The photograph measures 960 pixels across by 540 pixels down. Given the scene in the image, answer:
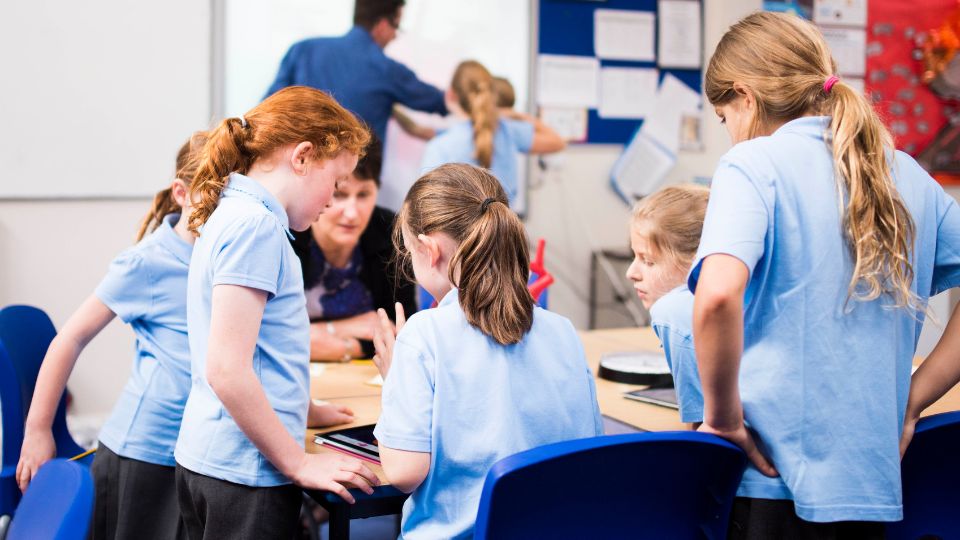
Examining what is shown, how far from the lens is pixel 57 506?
2.87 feet

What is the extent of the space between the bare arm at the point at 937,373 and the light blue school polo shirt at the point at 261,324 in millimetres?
898

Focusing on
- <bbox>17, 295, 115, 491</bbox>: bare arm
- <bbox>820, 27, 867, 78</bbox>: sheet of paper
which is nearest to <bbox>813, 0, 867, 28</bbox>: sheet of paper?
<bbox>820, 27, 867, 78</bbox>: sheet of paper

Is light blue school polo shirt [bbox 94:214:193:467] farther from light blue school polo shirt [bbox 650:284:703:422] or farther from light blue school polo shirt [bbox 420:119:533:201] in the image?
light blue school polo shirt [bbox 420:119:533:201]

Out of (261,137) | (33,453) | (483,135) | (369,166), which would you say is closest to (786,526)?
(261,137)

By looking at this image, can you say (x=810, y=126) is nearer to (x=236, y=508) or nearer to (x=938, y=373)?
(x=938, y=373)

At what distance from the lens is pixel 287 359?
132 centimetres

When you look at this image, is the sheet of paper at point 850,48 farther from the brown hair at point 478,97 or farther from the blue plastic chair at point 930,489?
the blue plastic chair at point 930,489

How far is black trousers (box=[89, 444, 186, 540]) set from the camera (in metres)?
1.59

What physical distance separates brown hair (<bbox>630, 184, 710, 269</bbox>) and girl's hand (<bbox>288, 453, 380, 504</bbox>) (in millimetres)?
720

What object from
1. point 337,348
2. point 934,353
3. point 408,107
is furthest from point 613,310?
point 934,353

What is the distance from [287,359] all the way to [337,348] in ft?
3.16

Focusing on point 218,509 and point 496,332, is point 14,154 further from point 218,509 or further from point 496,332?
point 496,332

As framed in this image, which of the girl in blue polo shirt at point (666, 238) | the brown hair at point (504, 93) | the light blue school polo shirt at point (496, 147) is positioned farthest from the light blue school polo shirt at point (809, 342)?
the brown hair at point (504, 93)

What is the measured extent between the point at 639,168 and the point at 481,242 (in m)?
3.03
